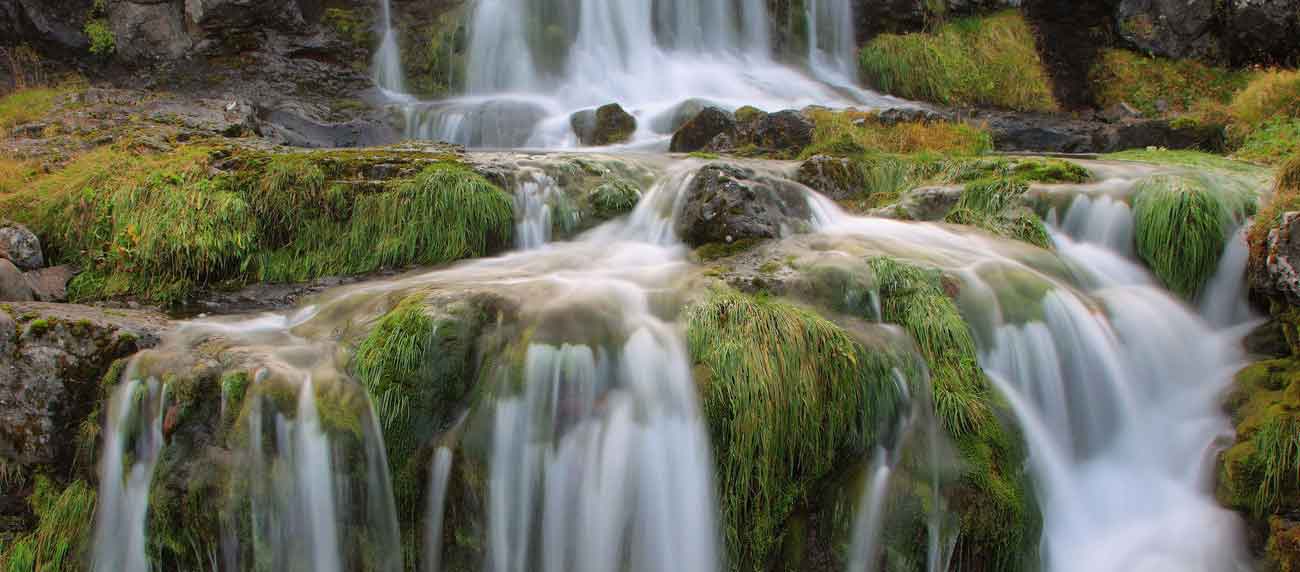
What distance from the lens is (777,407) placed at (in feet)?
13.3

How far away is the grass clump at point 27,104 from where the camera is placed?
909 cm

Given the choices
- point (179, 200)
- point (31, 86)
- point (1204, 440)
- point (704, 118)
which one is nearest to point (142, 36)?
point (31, 86)

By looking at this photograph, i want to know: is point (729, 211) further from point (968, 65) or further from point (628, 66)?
point (968, 65)

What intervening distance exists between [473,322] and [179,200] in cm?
332

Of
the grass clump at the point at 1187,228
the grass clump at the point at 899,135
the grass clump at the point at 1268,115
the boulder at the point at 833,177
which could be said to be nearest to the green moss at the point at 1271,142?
the grass clump at the point at 1268,115

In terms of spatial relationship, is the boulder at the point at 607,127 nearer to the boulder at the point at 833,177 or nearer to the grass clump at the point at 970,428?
the boulder at the point at 833,177

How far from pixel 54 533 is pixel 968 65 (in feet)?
47.0

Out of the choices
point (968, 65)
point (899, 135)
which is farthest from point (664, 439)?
point (968, 65)

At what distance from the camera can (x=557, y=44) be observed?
43.7 ft

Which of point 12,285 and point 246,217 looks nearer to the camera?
point 12,285

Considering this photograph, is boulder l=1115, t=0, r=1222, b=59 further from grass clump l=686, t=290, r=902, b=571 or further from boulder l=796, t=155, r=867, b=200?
grass clump l=686, t=290, r=902, b=571

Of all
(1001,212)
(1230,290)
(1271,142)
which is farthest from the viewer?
(1271,142)

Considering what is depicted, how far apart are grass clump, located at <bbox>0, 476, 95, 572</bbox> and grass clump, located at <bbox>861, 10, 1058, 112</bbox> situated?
13.2 metres

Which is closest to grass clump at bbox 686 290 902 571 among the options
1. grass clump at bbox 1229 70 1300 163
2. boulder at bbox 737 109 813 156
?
boulder at bbox 737 109 813 156
